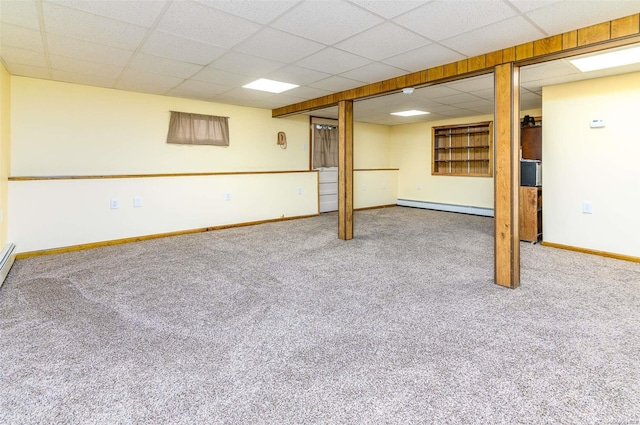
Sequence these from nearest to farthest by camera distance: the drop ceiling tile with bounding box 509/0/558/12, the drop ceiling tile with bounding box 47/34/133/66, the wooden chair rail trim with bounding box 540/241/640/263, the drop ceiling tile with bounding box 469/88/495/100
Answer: the drop ceiling tile with bounding box 509/0/558/12 → the drop ceiling tile with bounding box 47/34/133/66 → the wooden chair rail trim with bounding box 540/241/640/263 → the drop ceiling tile with bounding box 469/88/495/100

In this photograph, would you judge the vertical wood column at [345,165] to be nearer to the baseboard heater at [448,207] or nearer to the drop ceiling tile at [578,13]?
the drop ceiling tile at [578,13]

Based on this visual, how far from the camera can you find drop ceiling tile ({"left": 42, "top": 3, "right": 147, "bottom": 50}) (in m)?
2.47

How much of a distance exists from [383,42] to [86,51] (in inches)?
110

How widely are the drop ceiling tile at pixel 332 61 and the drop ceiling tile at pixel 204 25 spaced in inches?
30.5

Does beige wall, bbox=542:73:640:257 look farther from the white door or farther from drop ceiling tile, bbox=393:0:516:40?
the white door

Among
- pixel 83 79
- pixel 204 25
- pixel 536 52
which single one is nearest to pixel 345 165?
pixel 536 52

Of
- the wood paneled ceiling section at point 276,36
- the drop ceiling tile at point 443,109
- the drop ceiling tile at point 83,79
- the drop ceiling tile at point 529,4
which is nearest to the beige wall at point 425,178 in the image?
the drop ceiling tile at point 443,109

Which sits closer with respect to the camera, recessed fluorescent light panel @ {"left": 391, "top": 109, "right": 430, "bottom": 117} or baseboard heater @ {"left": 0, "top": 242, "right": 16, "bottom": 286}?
baseboard heater @ {"left": 0, "top": 242, "right": 16, "bottom": 286}

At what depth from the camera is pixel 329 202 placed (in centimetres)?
788

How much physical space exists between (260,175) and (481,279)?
4.36 meters

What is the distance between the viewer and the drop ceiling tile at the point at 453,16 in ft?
7.64

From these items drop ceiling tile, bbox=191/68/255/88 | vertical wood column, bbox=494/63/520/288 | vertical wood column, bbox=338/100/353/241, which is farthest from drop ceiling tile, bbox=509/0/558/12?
drop ceiling tile, bbox=191/68/255/88

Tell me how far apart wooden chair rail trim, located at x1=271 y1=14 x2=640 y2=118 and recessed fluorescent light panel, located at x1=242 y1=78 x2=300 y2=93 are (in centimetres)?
119

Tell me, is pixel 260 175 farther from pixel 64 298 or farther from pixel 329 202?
pixel 64 298
